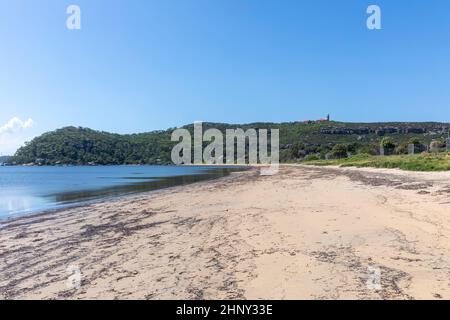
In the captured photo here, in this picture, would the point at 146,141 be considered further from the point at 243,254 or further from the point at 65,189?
the point at 243,254

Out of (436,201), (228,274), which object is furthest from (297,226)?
(436,201)

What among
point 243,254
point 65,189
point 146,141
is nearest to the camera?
point 243,254

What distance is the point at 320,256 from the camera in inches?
265

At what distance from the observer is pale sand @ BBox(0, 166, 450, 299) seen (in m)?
5.27

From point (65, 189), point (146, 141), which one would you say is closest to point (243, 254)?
point (65, 189)

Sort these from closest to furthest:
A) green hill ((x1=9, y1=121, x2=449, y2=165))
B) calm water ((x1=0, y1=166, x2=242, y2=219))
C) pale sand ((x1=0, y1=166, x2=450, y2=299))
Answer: pale sand ((x1=0, y1=166, x2=450, y2=299))
calm water ((x1=0, y1=166, x2=242, y2=219))
green hill ((x1=9, y1=121, x2=449, y2=165))

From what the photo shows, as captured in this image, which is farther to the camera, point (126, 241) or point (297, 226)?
point (297, 226)

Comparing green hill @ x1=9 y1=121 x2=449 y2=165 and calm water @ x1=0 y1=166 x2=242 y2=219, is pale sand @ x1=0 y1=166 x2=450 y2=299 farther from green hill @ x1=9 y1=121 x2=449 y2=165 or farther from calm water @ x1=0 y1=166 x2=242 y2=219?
green hill @ x1=9 y1=121 x2=449 y2=165

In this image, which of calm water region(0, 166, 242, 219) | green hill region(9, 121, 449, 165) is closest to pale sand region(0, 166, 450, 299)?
calm water region(0, 166, 242, 219)

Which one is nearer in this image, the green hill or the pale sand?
the pale sand

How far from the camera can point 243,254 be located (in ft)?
23.5

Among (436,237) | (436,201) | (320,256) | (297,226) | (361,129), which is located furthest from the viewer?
(361,129)
